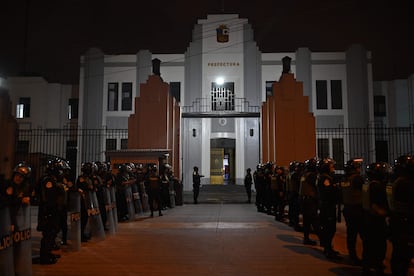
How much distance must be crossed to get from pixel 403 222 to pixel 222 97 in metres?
23.0

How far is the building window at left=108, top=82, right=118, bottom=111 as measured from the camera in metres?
29.8

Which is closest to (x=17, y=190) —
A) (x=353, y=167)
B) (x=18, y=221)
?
(x=18, y=221)

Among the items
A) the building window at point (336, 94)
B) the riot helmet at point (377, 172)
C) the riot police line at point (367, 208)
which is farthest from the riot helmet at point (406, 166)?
the building window at point (336, 94)

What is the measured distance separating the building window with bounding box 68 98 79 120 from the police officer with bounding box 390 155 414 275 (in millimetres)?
28331

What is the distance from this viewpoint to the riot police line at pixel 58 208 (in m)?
6.18

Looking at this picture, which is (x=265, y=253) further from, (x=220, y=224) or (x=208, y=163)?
(x=208, y=163)

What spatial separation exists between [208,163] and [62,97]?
12913 mm

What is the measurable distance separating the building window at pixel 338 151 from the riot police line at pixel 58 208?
16.4 metres

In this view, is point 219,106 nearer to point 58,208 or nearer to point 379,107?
point 379,107

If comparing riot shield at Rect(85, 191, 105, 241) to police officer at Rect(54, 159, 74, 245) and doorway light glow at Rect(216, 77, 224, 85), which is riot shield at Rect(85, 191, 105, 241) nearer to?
police officer at Rect(54, 159, 74, 245)

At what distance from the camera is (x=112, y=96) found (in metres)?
29.9

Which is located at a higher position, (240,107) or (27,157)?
(240,107)

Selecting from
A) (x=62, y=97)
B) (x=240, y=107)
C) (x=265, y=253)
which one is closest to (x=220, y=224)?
(x=265, y=253)

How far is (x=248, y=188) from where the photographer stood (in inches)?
824
